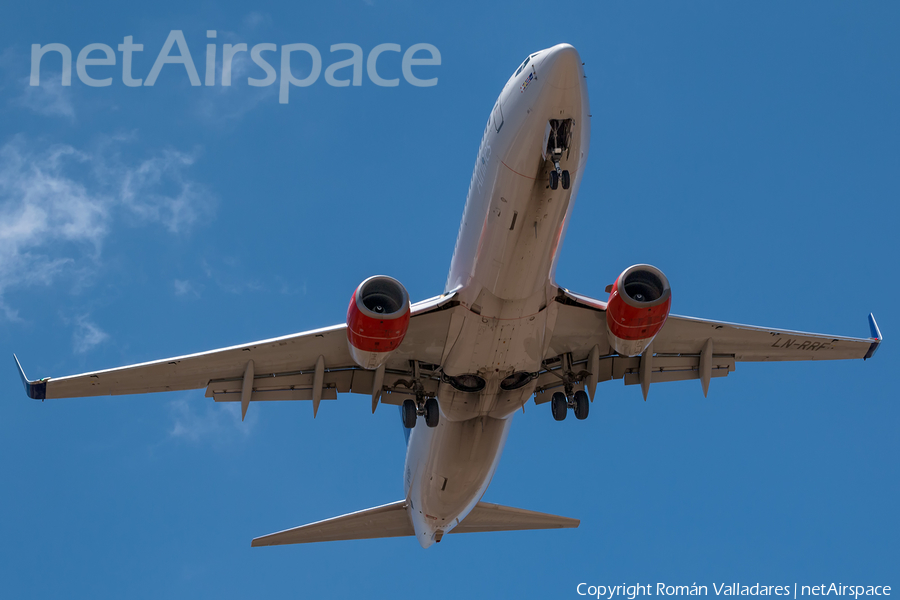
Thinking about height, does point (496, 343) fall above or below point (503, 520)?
above

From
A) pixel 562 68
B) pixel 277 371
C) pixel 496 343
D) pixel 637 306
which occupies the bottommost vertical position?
pixel 277 371

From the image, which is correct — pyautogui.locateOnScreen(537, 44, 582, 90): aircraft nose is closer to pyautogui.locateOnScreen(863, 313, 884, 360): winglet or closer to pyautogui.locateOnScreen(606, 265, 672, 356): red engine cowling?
pyautogui.locateOnScreen(606, 265, 672, 356): red engine cowling

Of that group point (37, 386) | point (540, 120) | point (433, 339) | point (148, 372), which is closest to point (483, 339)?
point (433, 339)

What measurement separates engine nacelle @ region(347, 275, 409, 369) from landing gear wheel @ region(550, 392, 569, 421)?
561cm

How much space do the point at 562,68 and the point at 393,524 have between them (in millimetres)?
17184

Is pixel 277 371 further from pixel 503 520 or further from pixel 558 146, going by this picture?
pixel 503 520

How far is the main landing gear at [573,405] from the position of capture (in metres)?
23.2

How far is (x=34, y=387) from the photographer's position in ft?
68.7

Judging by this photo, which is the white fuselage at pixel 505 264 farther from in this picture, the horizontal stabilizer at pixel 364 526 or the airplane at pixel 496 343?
the horizontal stabilizer at pixel 364 526

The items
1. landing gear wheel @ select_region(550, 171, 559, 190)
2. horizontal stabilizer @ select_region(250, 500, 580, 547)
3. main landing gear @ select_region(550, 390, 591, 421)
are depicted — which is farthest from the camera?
horizontal stabilizer @ select_region(250, 500, 580, 547)

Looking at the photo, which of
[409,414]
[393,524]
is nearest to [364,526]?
[393,524]

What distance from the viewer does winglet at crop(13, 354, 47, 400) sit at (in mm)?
20875

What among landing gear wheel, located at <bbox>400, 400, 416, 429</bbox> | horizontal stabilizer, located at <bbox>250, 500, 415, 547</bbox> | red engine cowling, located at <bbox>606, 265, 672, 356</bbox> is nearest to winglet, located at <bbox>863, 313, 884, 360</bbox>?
red engine cowling, located at <bbox>606, 265, 672, 356</bbox>

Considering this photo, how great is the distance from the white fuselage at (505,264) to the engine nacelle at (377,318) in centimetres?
170
